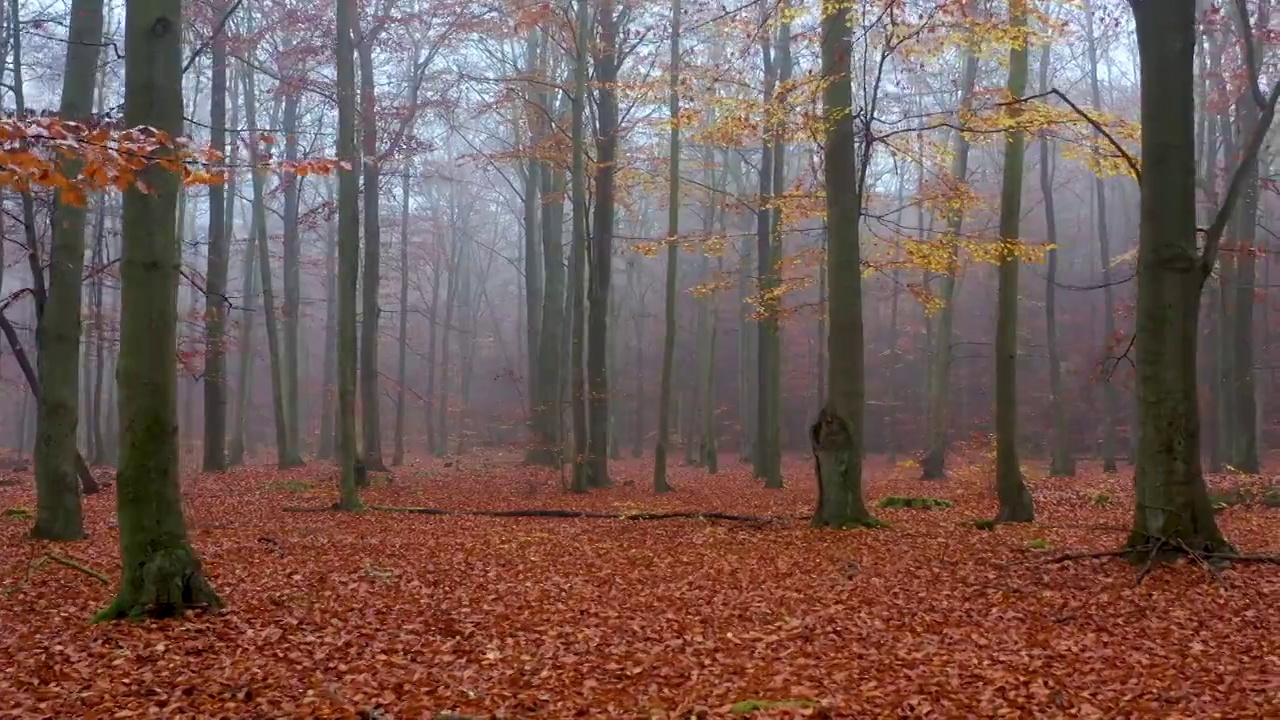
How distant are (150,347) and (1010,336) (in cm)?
917

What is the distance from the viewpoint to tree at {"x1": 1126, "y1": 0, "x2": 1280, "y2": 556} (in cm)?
781

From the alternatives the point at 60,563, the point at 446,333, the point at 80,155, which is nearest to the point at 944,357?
the point at 60,563

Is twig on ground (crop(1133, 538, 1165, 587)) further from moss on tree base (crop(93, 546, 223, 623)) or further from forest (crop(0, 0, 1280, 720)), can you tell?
moss on tree base (crop(93, 546, 223, 623))

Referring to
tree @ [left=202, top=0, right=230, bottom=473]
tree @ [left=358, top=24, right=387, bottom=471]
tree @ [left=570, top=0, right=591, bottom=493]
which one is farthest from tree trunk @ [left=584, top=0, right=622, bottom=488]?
tree @ [left=202, top=0, right=230, bottom=473]

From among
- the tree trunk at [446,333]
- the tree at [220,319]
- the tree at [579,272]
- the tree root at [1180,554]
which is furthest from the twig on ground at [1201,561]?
the tree trunk at [446,333]

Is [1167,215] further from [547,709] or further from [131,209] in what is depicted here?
[131,209]

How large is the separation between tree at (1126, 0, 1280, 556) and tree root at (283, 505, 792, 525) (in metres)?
4.91

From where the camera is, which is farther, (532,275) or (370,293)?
(532,275)

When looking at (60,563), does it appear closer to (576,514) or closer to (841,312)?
(576,514)

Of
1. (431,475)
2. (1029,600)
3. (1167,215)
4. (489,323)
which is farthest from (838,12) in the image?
(489,323)

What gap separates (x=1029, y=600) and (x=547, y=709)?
4082mm

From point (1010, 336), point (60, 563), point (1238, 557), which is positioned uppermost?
point (1010, 336)

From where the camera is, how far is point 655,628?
671cm

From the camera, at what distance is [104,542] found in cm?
1002
